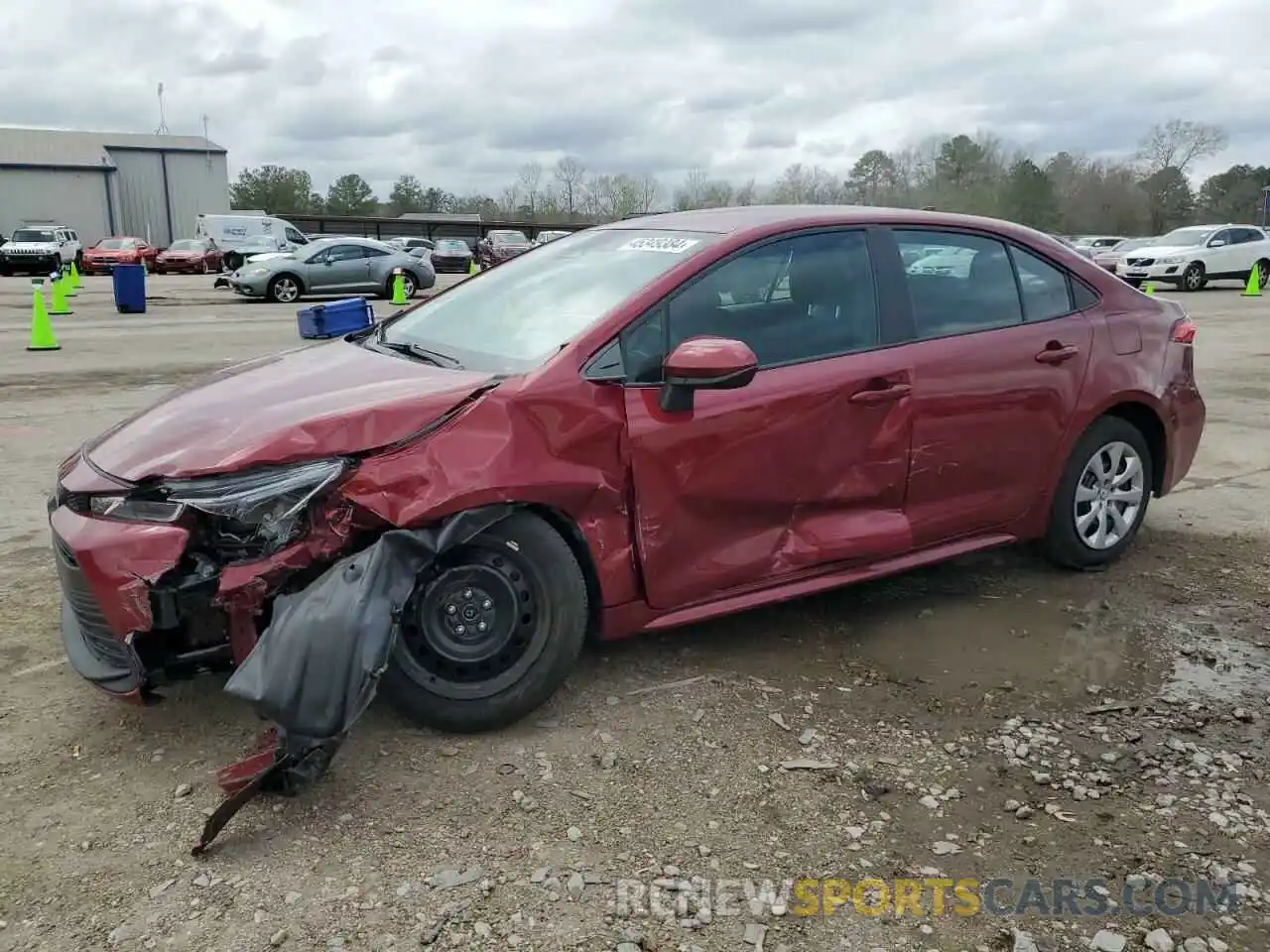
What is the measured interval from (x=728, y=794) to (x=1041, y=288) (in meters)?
2.71

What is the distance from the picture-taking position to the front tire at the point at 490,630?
10.3 ft

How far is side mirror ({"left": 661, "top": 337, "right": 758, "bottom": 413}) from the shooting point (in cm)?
323

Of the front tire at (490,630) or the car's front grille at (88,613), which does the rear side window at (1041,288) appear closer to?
the front tire at (490,630)

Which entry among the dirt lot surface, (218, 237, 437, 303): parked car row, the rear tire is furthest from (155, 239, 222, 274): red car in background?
the dirt lot surface

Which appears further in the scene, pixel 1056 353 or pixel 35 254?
pixel 35 254

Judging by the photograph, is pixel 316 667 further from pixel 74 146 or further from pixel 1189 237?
pixel 74 146

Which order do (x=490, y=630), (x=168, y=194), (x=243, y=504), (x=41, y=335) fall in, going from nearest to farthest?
1. (x=243, y=504)
2. (x=490, y=630)
3. (x=41, y=335)
4. (x=168, y=194)

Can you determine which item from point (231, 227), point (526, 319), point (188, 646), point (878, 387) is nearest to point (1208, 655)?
point (878, 387)

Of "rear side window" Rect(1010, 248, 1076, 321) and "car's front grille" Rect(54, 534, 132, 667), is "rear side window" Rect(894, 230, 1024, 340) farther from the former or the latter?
"car's front grille" Rect(54, 534, 132, 667)

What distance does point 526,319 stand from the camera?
380 centimetres

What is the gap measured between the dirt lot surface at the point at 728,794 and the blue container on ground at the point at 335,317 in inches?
94.2

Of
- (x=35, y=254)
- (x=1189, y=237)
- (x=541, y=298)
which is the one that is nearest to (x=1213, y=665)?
(x=541, y=298)

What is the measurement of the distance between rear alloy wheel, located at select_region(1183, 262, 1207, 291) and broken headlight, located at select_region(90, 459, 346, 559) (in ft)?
88.5

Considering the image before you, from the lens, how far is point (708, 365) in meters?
3.22
